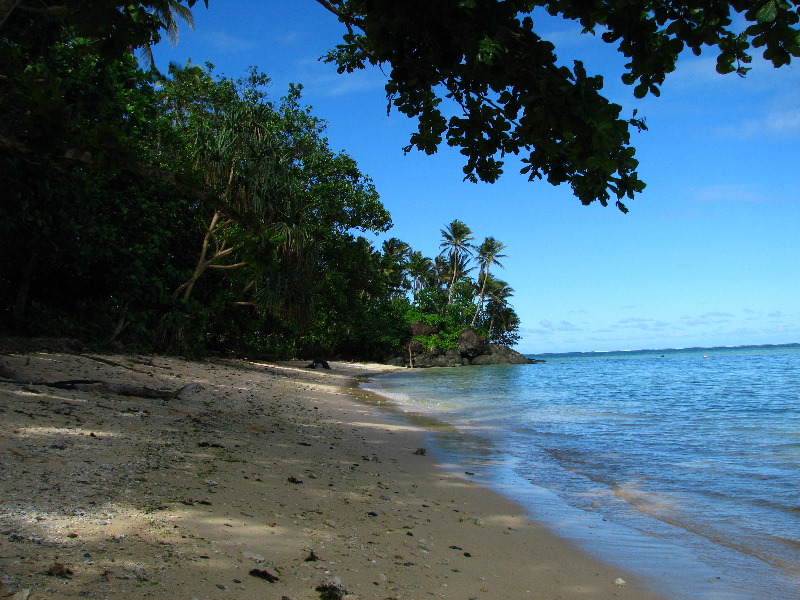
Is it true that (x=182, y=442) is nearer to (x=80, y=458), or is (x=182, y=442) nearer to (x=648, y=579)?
(x=80, y=458)

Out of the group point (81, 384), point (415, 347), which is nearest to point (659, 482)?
point (81, 384)

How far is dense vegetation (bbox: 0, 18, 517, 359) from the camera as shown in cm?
551

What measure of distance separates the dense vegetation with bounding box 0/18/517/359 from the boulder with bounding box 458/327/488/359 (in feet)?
79.6

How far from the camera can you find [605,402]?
16.8m

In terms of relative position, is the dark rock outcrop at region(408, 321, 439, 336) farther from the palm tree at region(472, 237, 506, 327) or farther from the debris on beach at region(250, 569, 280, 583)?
the debris on beach at region(250, 569, 280, 583)

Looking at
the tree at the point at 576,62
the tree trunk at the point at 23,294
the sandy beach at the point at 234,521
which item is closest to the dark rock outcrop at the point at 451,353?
the tree trunk at the point at 23,294

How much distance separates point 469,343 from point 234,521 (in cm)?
5065

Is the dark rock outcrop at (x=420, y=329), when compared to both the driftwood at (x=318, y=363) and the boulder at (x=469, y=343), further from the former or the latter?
the driftwood at (x=318, y=363)

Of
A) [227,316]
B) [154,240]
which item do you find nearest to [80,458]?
[154,240]

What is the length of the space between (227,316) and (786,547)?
19.4 meters

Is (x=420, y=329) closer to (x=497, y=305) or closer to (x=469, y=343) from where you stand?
(x=469, y=343)

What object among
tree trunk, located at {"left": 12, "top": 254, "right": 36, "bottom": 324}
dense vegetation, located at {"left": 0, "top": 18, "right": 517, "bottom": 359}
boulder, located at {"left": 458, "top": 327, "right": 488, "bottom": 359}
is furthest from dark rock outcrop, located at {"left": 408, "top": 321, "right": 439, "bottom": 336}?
tree trunk, located at {"left": 12, "top": 254, "right": 36, "bottom": 324}

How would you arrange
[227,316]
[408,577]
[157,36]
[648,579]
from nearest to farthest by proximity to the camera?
[408,577]
[648,579]
[157,36]
[227,316]

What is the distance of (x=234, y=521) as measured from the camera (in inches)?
120
